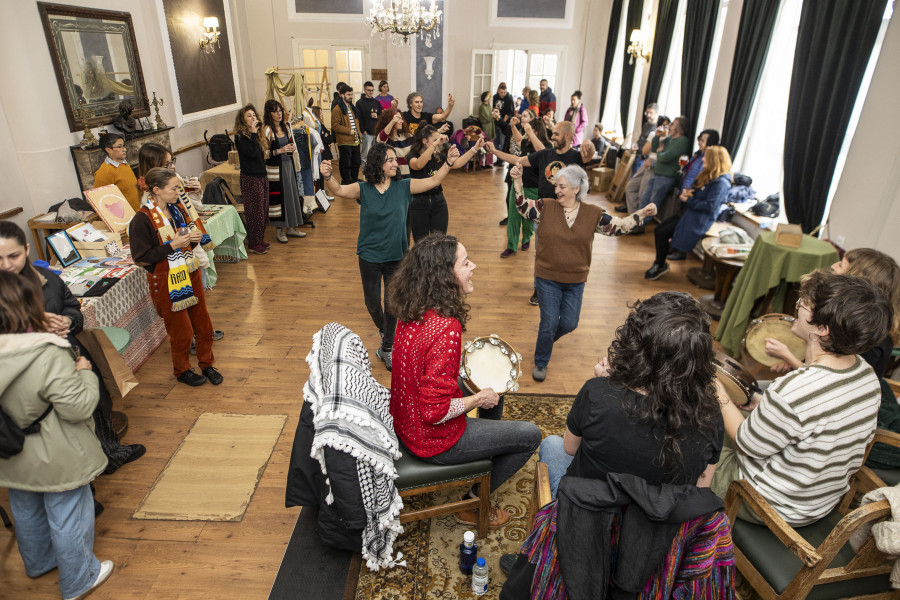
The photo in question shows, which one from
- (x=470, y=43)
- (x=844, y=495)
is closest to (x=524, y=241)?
(x=844, y=495)

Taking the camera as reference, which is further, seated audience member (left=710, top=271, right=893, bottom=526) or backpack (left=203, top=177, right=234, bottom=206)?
backpack (left=203, top=177, right=234, bottom=206)

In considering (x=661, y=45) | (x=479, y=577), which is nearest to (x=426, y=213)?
(x=479, y=577)

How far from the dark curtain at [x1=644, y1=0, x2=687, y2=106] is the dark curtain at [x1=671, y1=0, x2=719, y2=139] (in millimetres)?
683

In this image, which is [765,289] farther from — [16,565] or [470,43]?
[470,43]

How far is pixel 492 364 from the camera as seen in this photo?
2.83m

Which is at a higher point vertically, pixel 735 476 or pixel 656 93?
pixel 656 93

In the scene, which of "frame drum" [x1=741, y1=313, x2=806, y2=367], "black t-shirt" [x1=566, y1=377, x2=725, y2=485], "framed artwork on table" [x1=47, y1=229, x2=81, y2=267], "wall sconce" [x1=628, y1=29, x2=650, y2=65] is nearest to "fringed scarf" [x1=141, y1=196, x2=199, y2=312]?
"framed artwork on table" [x1=47, y1=229, x2=81, y2=267]

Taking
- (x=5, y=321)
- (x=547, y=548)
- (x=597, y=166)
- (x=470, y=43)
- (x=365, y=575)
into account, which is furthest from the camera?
(x=470, y=43)

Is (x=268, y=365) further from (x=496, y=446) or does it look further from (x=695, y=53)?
(x=695, y=53)

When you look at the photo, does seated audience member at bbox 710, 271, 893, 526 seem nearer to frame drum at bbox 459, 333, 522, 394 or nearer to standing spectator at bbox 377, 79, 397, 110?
frame drum at bbox 459, 333, 522, 394

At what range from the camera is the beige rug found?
2756mm

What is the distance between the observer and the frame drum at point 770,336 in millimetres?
2822

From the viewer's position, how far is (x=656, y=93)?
8.53 m

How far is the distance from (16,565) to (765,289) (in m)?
4.97
